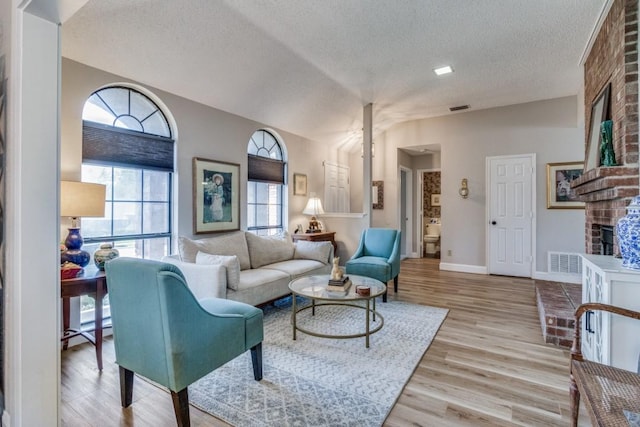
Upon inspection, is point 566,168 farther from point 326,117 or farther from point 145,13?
point 145,13

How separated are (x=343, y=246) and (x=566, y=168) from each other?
3654mm

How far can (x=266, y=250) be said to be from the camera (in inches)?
156

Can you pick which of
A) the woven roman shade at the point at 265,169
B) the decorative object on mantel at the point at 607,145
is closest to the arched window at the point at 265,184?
the woven roman shade at the point at 265,169

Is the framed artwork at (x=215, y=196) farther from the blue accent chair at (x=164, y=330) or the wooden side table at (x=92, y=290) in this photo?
the blue accent chair at (x=164, y=330)

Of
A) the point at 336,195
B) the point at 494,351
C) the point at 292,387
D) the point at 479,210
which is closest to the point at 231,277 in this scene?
the point at 292,387

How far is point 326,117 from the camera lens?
540 cm

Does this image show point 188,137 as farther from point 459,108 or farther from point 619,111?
point 459,108

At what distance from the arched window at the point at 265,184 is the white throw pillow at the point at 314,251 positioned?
893 millimetres

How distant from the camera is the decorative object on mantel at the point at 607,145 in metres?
2.66

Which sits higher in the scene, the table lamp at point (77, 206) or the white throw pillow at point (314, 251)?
the table lamp at point (77, 206)

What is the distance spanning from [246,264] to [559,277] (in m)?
4.76

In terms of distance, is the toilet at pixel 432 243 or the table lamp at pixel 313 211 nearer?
the table lamp at pixel 313 211

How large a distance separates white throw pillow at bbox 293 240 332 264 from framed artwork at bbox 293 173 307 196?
4.68 ft

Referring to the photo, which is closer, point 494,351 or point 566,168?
point 494,351
